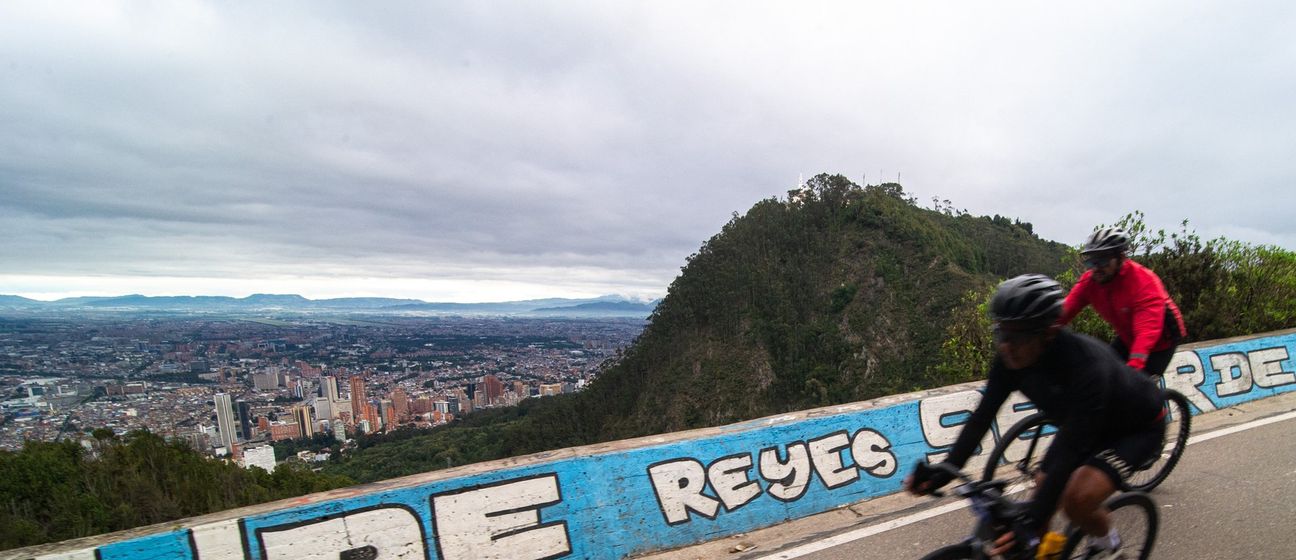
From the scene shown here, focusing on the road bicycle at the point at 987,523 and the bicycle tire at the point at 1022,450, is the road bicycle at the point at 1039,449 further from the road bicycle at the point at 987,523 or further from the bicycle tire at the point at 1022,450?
the road bicycle at the point at 987,523

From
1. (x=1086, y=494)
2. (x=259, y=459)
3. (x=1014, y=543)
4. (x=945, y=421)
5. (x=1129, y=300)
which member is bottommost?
(x=259, y=459)

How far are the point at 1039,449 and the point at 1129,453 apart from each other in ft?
6.84

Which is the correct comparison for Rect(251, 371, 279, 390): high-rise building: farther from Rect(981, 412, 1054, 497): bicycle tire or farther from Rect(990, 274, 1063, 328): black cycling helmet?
Rect(990, 274, 1063, 328): black cycling helmet

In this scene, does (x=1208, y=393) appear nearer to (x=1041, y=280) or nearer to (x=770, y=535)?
(x=770, y=535)

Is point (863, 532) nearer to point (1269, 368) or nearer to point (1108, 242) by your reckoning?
point (1108, 242)

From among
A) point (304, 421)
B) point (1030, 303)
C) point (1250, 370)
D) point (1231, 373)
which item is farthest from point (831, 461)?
point (304, 421)

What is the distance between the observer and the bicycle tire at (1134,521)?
2385mm

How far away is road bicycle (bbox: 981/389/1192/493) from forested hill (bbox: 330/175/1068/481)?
43.6 meters

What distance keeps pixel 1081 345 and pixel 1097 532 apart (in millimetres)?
792

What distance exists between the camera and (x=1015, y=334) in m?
1.92

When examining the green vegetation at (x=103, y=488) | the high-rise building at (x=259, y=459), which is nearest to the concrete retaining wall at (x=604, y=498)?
the green vegetation at (x=103, y=488)

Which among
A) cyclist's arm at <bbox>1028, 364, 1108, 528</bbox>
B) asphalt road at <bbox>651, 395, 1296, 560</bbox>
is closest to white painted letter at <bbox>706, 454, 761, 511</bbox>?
asphalt road at <bbox>651, 395, 1296, 560</bbox>

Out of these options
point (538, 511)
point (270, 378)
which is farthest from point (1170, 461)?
point (270, 378)

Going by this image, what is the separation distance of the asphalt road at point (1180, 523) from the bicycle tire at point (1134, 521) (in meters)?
0.72
